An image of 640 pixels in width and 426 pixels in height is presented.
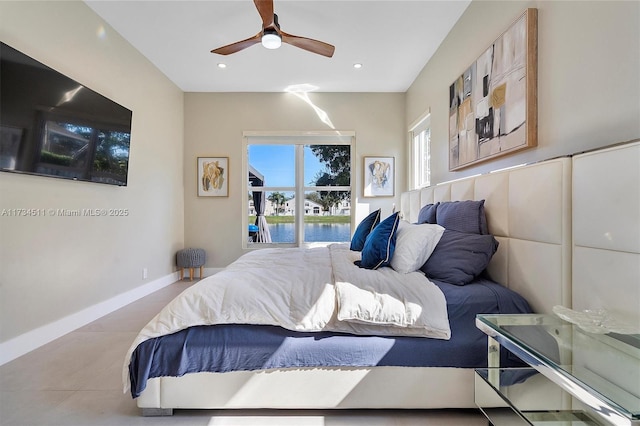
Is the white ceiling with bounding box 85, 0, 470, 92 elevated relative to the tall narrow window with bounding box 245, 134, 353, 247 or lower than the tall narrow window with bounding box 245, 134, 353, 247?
elevated

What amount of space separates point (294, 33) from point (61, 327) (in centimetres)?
337

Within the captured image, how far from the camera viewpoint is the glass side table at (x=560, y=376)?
69 cm

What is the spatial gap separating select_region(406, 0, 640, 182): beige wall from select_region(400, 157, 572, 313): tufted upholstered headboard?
198 mm

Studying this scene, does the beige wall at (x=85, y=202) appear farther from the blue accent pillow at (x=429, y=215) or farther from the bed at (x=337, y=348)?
the blue accent pillow at (x=429, y=215)

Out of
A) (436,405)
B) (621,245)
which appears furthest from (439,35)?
(436,405)

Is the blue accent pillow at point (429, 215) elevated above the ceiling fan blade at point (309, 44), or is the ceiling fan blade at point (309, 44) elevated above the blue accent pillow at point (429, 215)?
the ceiling fan blade at point (309, 44)

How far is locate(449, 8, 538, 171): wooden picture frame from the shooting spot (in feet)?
5.41

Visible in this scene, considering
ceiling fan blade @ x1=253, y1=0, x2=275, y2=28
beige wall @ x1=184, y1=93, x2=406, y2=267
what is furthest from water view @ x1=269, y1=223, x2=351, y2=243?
ceiling fan blade @ x1=253, y1=0, x2=275, y2=28

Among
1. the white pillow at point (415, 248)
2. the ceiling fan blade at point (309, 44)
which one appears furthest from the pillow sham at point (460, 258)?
the ceiling fan blade at point (309, 44)

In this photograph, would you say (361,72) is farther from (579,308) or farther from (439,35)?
(579,308)

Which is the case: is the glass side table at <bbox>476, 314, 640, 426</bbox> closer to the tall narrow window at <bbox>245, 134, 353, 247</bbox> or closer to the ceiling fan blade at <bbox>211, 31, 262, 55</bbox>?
the ceiling fan blade at <bbox>211, 31, 262, 55</bbox>

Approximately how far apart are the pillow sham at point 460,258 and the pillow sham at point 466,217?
0.10 metres

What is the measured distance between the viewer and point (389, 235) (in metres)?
1.84

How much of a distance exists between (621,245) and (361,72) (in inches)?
131
